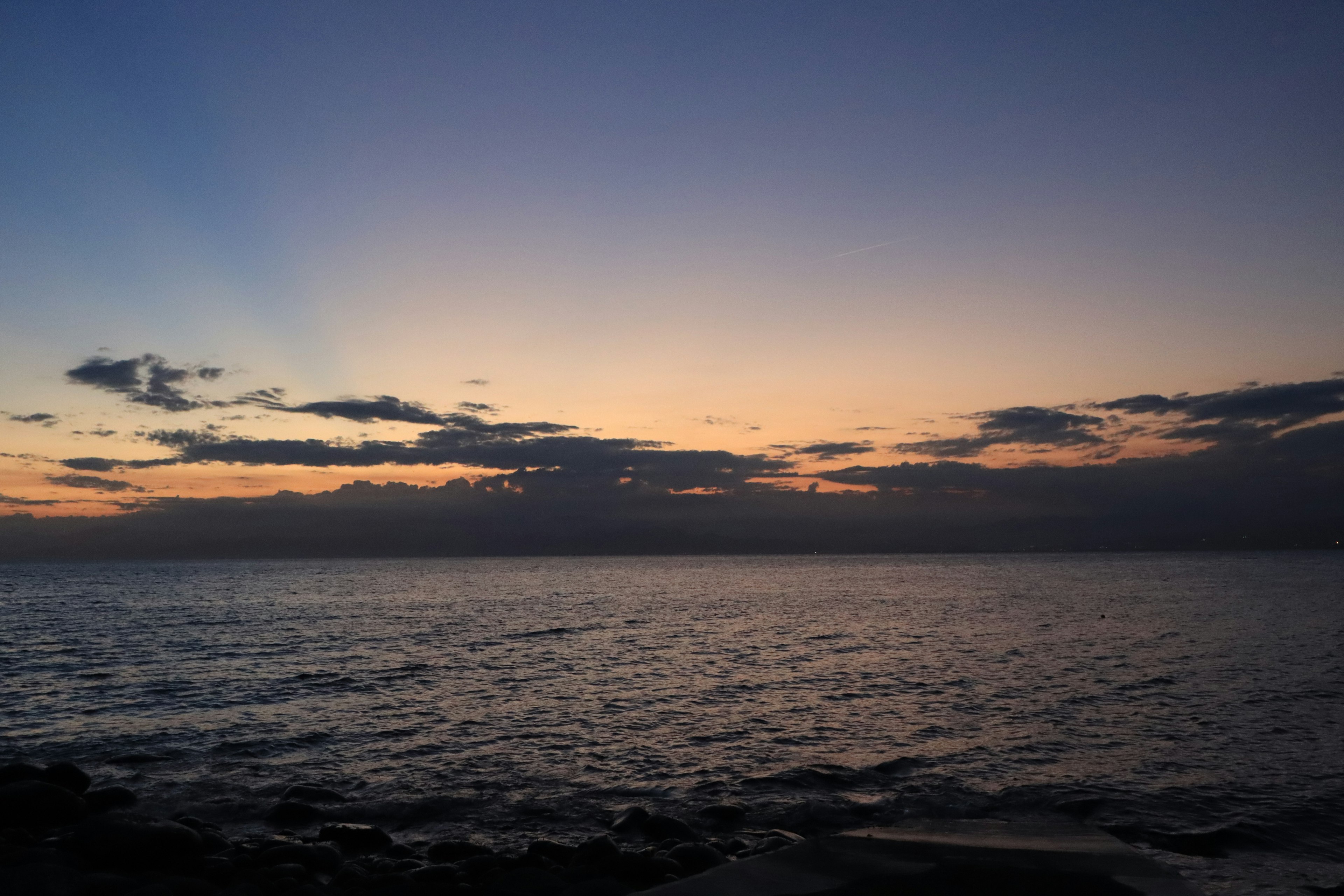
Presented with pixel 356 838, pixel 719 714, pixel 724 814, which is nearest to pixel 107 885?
pixel 356 838

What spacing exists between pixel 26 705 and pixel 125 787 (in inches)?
591

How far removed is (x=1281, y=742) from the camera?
20.5 m

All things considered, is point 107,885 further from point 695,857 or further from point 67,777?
point 67,777

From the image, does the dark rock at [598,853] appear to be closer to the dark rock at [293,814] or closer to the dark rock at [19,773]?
the dark rock at [293,814]

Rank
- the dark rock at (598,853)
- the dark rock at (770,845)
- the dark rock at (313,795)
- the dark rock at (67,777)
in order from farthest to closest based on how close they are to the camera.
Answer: the dark rock at (313,795) → the dark rock at (67,777) → the dark rock at (770,845) → the dark rock at (598,853)

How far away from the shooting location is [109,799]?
51.4ft

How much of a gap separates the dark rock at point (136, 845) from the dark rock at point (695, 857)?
7985mm

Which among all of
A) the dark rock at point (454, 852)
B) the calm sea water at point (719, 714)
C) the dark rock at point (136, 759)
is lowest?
the calm sea water at point (719, 714)

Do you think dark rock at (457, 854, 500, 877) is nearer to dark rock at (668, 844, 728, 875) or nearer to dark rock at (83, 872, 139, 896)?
dark rock at (668, 844, 728, 875)

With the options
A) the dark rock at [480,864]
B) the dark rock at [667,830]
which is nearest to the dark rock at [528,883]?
the dark rock at [480,864]

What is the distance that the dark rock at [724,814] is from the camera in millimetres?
14844

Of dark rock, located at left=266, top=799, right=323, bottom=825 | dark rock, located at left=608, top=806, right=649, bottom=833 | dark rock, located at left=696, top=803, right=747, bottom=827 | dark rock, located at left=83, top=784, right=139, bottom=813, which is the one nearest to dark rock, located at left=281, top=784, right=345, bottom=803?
dark rock, located at left=266, top=799, right=323, bottom=825

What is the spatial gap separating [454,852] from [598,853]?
9.79 feet

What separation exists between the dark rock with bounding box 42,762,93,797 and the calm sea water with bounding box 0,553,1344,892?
1.65 meters
